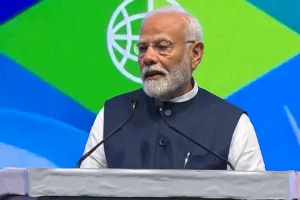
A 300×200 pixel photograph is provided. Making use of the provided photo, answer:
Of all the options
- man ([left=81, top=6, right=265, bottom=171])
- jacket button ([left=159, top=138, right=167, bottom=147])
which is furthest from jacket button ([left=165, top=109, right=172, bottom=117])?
jacket button ([left=159, top=138, right=167, bottom=147])

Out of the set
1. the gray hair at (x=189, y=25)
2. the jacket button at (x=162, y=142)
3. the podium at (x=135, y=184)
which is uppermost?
the gray hair at (x=189, y=25)

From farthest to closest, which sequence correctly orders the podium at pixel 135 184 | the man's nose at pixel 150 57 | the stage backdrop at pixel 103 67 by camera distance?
the stage backdrop at pixel 103 67 < the man's nose at pixel 150 57 < the podium at pixel 135 184

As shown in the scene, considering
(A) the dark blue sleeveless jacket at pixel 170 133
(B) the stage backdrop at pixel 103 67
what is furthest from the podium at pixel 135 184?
(B) the stage backdrop at pixel 103 67

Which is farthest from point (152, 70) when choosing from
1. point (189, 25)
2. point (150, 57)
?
point (189, 25)

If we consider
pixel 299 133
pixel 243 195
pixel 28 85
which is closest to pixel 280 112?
pixel 299 133

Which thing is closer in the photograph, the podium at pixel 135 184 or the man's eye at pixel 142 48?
the podium at pixel 135 184

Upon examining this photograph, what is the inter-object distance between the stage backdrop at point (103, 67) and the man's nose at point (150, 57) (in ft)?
2.16

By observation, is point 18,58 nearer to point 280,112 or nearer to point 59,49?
point 59,49

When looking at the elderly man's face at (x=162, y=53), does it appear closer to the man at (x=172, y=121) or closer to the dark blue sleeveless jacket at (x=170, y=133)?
the man at (x=172, y=121)

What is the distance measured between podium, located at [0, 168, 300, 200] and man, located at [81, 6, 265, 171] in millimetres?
675

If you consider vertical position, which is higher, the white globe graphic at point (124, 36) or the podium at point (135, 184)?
the white globe graphic at point (124, 36)

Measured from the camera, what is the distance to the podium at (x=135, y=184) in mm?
1562

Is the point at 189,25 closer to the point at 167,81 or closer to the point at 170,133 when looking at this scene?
the point at 167,81

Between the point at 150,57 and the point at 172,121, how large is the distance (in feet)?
0.88
